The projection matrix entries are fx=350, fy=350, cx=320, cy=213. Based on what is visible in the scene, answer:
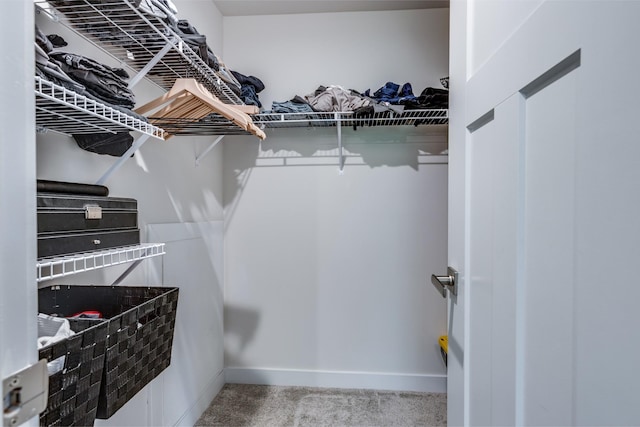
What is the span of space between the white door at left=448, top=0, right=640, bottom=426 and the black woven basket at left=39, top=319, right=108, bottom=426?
78cm

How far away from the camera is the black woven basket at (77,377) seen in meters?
0.59

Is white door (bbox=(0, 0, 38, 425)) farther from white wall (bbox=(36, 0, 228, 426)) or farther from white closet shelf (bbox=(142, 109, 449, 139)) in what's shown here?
white closet shelf (bbox=(142, 109, 449, 139))

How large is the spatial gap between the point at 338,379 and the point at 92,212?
1838 mm

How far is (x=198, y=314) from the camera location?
1872mm

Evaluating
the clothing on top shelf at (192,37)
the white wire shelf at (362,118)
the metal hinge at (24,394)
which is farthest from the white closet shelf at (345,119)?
the metal hinge at (24,394)

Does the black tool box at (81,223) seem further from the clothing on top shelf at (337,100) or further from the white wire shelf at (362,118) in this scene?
the clothing on top shelf at (337,100)

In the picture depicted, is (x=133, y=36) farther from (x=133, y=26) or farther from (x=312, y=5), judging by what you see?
(x=312, y=5)

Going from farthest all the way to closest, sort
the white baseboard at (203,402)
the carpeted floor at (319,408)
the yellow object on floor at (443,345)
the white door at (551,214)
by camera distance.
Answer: the yellow object on floor at (443,345), the carpeted floor at (319,408), the white baseboard at (203,402), the white door at (551,214)

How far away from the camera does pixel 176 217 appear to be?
167 cm

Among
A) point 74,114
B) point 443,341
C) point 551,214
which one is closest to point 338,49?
point 74,114

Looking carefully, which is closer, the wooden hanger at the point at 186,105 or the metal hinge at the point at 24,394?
the metal hinge at the point at 24,394

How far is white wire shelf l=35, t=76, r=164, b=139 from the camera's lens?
0.66 meters

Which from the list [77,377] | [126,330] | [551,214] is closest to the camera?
[551,214]

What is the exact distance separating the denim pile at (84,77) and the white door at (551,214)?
2.78ft
